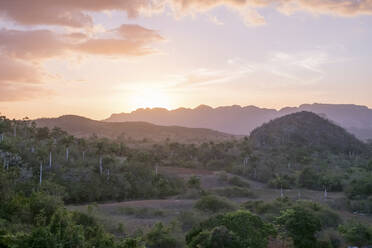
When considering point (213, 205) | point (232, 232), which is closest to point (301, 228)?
point (232, 232)

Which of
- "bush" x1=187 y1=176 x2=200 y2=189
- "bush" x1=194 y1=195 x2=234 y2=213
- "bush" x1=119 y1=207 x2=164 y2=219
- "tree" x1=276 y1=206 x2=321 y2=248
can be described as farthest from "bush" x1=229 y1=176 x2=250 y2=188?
"tree" x1=276 y1=206 x2=321 y2=248

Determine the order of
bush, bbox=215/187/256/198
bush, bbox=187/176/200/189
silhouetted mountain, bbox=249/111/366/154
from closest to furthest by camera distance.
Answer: bush, bbox=215/187/256/198 → bush, bbox=187/176/200/189 → silhouetted mountain, bbox=249/111/366/154

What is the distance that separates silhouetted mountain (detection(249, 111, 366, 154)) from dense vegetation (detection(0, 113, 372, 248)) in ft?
0.53

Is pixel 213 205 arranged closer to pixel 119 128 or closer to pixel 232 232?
pixel 232 232

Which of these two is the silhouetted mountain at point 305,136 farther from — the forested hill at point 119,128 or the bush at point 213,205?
the forested hill at point 119,128

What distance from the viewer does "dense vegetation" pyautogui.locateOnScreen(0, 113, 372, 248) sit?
10.7 metres

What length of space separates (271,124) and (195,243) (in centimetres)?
5647

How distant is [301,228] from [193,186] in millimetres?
18250

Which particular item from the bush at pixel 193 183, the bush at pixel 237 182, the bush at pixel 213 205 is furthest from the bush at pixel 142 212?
the bush at pixel 237 182

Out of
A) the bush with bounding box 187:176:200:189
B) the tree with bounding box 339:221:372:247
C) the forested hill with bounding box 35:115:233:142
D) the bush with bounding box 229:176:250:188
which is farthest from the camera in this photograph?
the forested hill with bounding box 35:115:233:142

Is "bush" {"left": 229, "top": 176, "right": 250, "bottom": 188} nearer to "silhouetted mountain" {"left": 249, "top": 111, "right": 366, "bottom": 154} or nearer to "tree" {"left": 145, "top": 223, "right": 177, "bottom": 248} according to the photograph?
"silhouetted mountain" {"left": 249, "top": 111, "right": 366, "bottom": 154}

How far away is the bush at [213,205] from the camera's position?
19500mm

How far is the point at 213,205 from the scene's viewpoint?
19.8 meters

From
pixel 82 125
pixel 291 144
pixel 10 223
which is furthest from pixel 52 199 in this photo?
pixel 82 125
